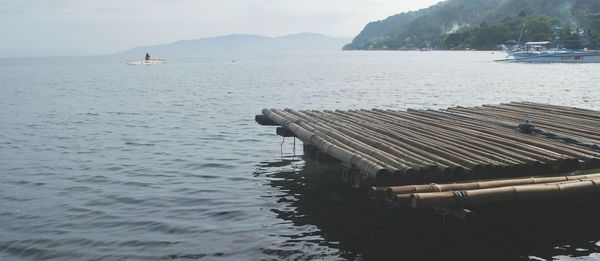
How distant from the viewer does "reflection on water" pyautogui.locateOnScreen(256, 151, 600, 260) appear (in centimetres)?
1158

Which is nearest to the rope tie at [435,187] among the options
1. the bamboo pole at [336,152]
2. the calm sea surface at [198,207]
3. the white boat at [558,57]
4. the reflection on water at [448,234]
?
the bamboo pole at [336,152]

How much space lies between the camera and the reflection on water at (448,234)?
1158 cm

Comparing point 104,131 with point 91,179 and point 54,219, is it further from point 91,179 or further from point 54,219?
point 54,219

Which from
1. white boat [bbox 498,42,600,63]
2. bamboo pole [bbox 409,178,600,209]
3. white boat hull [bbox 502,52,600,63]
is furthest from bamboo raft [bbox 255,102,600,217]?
white boat [bbox 498,42,600,63]

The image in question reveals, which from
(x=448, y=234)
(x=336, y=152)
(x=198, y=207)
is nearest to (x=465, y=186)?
(x=448, y=234)

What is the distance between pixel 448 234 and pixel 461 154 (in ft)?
5.83

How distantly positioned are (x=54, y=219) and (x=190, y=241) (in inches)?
173

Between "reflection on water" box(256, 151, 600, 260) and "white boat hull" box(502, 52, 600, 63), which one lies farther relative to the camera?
"white boat hull" box(502, 52, 600, 63)

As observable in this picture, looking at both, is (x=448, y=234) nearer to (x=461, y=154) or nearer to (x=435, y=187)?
(x=461, y=154)

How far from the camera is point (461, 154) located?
12883 millimetres

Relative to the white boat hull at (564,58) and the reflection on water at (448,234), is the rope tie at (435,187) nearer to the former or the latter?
the reflection on water at (448,234)

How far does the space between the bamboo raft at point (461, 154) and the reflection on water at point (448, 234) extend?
0.83 metres

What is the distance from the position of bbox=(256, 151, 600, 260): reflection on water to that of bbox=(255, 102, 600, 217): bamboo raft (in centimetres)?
83

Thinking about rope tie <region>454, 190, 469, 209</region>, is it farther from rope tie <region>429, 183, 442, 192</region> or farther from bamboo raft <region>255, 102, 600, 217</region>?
rope tie <region>429, 183, 442, 192</region>
